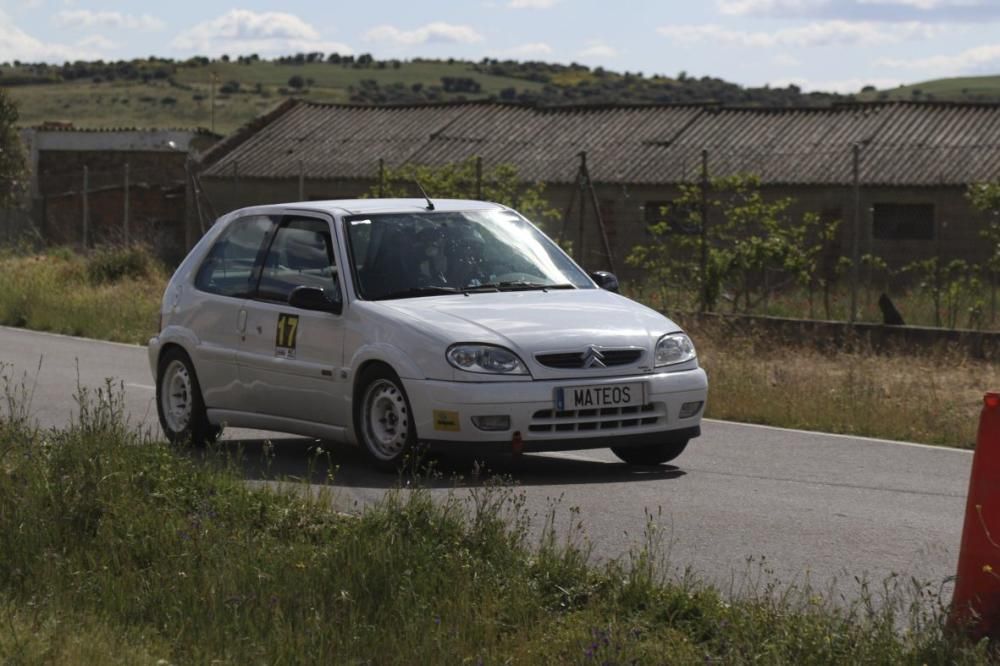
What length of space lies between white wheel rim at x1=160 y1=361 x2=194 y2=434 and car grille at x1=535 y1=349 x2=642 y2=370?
3.05 m

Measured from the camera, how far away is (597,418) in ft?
34.7

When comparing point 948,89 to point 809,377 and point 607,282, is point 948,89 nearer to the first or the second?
point 809,377

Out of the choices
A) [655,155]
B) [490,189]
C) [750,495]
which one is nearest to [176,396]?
[750,495]

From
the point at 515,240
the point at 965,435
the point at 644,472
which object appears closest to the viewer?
the point at 644,472

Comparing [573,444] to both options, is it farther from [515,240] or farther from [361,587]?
[361,587]

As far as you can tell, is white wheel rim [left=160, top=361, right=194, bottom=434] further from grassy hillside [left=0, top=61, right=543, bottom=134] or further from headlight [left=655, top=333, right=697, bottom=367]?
grassy hillside [left=0, top=61, right=543, bottom=134]

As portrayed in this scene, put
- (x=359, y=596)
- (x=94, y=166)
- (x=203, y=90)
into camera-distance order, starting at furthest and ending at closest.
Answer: (x=203, y=90) < (x=94, y=166) < (x=359, y=596)

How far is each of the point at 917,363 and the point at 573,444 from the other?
333 inches

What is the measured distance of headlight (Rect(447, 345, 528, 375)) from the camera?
1045 centimetres

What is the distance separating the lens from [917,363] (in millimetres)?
18125

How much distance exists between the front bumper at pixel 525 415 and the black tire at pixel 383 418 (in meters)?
0.16

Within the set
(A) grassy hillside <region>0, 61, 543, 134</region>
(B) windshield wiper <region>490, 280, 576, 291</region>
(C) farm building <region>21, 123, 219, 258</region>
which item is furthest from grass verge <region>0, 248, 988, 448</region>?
(A) grassy hillside <region>0, 61, 543, 134</region>

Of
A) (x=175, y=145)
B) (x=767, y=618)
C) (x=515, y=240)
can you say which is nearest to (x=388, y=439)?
(x=515, y=240)

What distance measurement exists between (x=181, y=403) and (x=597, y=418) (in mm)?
3426
